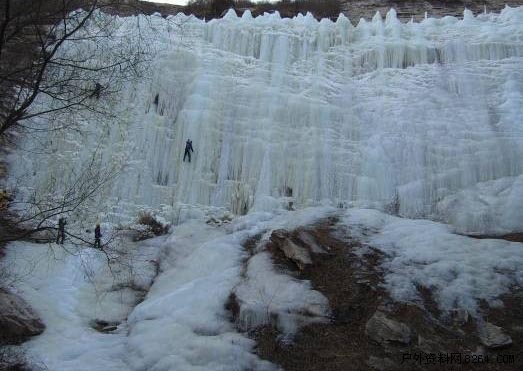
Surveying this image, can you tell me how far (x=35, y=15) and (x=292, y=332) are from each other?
640 cm

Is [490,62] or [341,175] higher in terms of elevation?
[490,62]

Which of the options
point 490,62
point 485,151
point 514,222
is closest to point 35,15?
point 514,222

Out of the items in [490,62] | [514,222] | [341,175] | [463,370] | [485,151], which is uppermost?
[490,62]

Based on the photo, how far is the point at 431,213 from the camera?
44.9ft

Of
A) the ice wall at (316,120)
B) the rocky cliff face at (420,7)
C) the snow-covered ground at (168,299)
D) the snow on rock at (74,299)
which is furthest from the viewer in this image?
the rocky cliff face at (420,7)

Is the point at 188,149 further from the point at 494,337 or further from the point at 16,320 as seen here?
the point at 494,337

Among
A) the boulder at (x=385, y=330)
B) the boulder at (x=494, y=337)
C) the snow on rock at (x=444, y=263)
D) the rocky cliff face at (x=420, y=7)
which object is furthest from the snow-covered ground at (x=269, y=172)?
the rocky cliff face at (x=420, y=7)

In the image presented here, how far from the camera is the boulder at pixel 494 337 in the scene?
8.02 metres

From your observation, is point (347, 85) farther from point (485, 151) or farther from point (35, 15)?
point (35, 15)

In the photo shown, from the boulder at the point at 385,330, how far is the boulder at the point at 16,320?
6.34 metres

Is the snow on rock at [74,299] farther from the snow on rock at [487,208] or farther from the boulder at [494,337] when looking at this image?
the snow on rock at [487,208]

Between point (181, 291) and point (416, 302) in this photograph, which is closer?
point (416, 302)

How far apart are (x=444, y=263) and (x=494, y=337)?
6.92 feet

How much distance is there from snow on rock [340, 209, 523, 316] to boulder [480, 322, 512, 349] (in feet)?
1.45
